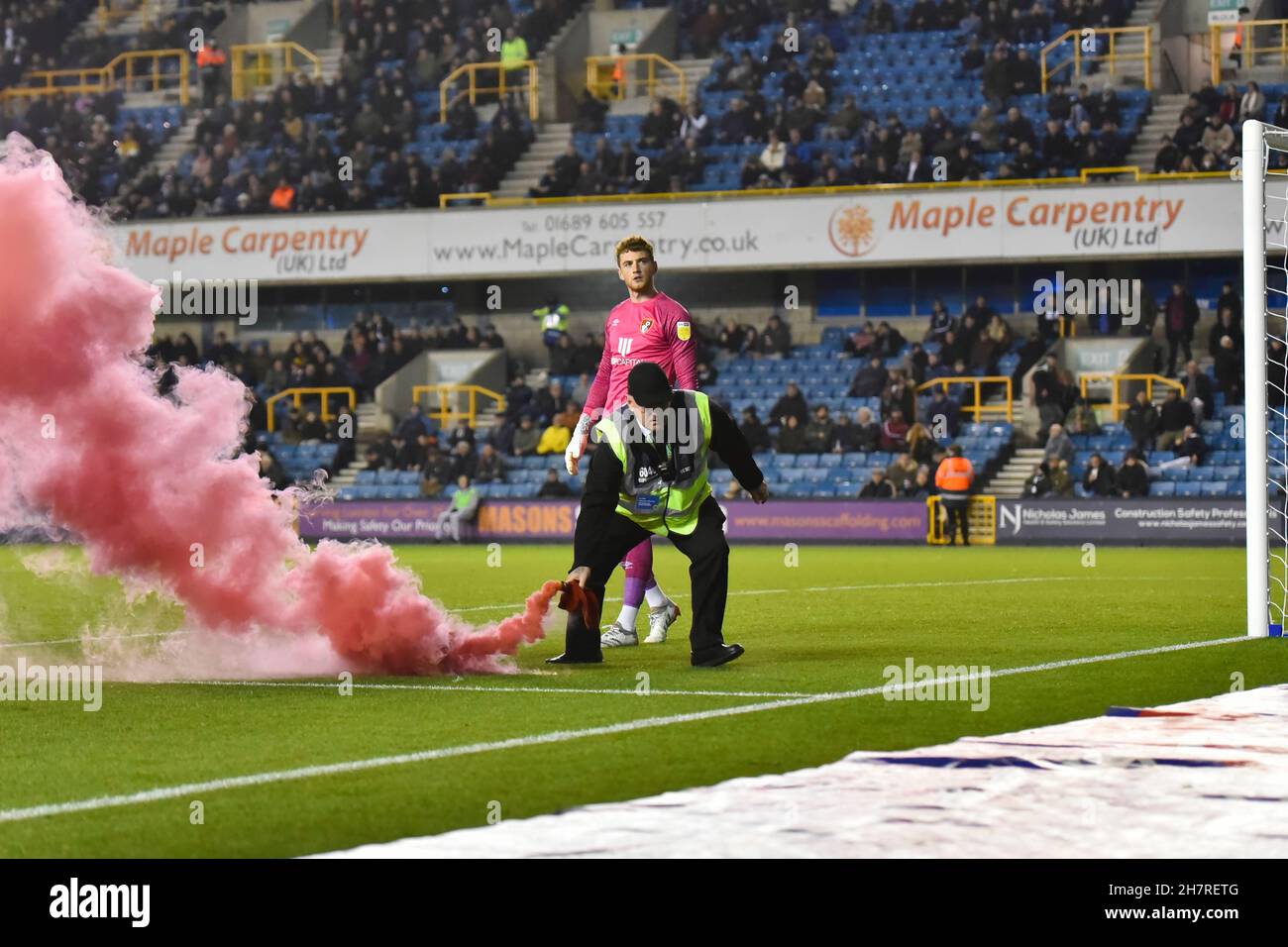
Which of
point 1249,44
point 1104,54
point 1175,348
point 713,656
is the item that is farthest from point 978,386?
point 713,656

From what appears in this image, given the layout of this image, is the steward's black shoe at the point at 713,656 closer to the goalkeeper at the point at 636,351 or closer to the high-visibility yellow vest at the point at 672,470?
the high-visibility yellow vest at the point at 672,470

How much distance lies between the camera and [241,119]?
4278cm

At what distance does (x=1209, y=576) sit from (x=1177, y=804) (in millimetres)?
14897

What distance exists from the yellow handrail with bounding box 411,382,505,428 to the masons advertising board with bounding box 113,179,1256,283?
2250 mm

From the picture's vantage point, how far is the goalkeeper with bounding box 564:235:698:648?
39.2 ft

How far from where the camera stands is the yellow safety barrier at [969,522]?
31.7 meters

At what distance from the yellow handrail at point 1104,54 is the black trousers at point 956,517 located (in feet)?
31.9

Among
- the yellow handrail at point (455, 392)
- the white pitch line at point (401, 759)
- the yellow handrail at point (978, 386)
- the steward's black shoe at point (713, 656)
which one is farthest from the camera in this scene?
the yellow handrail at point (455, 392)

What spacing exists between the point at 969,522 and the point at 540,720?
942 inches

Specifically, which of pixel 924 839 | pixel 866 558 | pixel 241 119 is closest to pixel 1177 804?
pixel 924 839

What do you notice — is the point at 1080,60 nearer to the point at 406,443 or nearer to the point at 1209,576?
the point at 406,443

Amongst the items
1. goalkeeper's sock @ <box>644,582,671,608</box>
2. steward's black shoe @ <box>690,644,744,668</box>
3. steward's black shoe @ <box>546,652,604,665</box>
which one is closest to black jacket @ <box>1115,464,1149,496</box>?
goalkeeper's sock @ <box>644,582,671,608</box>

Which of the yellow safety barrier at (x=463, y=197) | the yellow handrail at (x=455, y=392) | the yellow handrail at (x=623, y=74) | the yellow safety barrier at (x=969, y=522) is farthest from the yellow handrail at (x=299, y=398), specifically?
the yellow safety barrier at (x=969, y=522)

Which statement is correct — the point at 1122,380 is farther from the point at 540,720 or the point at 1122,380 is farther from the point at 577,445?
the point at 540,720
